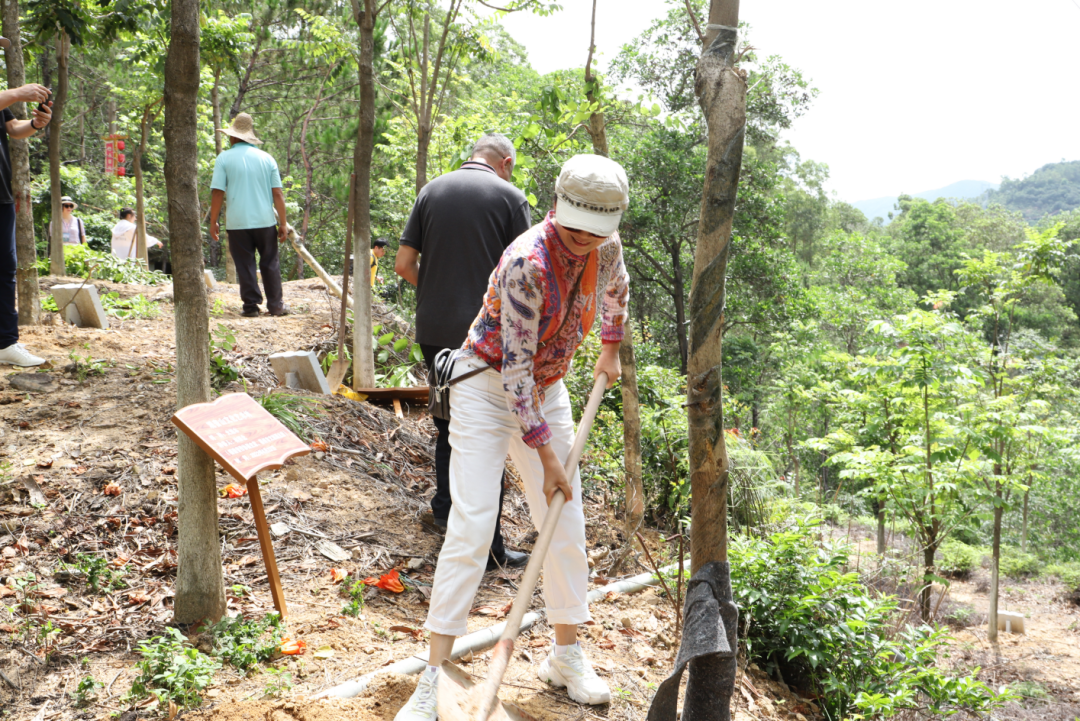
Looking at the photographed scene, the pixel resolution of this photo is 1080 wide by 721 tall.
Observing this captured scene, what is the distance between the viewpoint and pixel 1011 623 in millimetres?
12102

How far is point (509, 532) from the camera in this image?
4.26m

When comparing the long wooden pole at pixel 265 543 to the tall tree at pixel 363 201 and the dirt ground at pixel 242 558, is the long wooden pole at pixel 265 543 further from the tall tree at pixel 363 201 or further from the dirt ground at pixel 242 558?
the tall tree at pixel 363 201

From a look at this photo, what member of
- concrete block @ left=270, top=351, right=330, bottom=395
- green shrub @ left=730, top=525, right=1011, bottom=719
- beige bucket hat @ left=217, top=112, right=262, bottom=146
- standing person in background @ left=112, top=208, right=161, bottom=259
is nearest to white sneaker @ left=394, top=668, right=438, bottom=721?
green shrub @ left=730, top=525, right=1011, bottom=719

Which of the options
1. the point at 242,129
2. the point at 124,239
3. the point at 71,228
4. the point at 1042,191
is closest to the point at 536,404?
the point at 242,129

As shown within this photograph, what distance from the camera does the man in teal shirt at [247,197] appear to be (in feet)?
19.8

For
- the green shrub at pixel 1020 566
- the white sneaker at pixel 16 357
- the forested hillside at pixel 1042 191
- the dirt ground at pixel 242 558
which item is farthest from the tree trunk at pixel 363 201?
the forested hillside at pixel 1042 191

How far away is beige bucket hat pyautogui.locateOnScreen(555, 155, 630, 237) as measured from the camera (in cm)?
206

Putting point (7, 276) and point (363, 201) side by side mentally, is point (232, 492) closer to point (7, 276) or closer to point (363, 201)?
point (7, 276)

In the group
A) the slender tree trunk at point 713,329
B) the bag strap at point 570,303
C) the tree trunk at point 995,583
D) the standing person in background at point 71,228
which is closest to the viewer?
the slender tree trunk at point 713,329

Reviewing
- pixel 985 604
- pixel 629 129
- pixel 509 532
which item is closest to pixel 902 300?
pixel 985 604

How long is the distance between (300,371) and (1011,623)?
13121mm

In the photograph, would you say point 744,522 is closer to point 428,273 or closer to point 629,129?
point 428,273

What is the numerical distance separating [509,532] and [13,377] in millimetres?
3249

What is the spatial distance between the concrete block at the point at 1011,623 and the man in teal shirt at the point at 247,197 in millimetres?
13357
